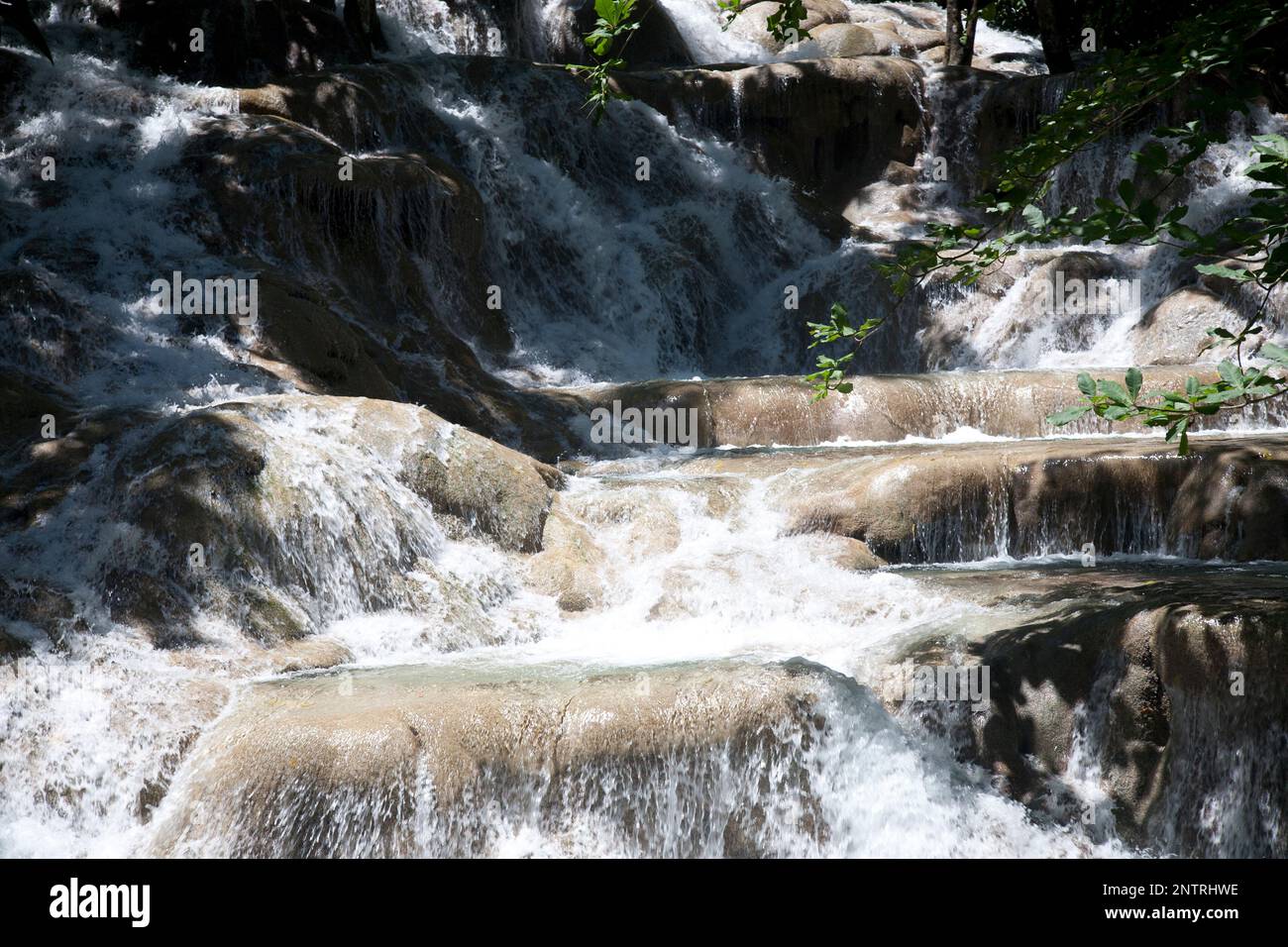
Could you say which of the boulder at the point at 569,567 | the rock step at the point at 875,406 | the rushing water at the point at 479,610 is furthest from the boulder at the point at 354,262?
the boulder at the point at 569,567

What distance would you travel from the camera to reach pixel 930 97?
65.7 ft

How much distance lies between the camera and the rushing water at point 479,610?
578 cm

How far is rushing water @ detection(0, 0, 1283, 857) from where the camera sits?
5.78 metres

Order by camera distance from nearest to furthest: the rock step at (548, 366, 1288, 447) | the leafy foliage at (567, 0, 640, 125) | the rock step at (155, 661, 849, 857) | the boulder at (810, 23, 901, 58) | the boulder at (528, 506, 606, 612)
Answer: the leafy foliage at (567, 0, 640, 125) → the rock step at (155, 661, 849, 857) → the boulder at (528, 506, 606, 612) → the rock step at (548, 366, 1288, 447) → the boulder at (810, 23, 901, 58)

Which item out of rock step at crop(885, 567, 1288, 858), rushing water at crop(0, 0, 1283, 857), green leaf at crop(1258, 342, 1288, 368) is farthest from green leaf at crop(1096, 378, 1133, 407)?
rushing water at crop(0, 0, 1283, 857)

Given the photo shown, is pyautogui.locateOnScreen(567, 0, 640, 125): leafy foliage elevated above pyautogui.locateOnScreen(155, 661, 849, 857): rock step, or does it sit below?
above

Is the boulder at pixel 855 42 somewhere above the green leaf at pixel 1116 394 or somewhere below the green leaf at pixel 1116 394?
above

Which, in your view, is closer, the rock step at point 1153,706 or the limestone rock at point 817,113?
the rock step at point 1153,706

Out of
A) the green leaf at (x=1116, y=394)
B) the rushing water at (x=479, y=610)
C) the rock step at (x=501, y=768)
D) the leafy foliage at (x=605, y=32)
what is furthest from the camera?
the rushing water at (x=479, y=610)

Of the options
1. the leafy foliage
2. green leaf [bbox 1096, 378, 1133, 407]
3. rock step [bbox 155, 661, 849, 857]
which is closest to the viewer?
green leaf [bbox 1096, 378, 1133, 407]

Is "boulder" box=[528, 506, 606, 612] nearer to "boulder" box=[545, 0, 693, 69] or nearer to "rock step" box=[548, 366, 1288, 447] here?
"rock step" box=[548, 366, 1288, 447]

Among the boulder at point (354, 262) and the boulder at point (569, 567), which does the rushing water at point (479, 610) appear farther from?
the boulder at point (354, 262)

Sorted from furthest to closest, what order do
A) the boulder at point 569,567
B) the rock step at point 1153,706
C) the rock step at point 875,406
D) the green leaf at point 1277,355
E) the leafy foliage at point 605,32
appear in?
the rock step at point 875,406
the boulder at point 569,567
the rock step at point 1153,706
the leafy foliage at point 605,32
the green leaf at point 1277,355

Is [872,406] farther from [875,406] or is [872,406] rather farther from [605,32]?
[605,32]
